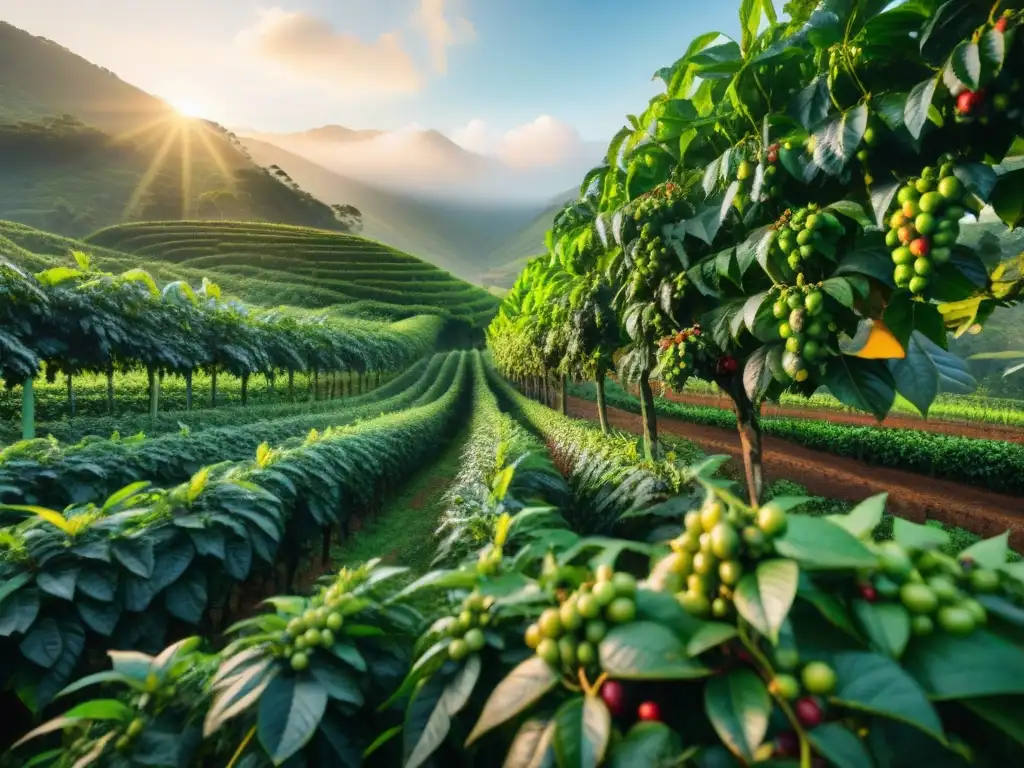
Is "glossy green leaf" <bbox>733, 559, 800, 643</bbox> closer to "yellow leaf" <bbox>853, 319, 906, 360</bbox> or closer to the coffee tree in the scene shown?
the coffee tree

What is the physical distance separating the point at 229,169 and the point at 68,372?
331 feet

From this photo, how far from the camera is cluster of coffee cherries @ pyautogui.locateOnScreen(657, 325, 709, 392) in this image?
2104 mm

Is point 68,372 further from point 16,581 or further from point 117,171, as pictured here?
point 117,171

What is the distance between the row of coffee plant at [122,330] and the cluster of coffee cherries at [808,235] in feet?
32.0

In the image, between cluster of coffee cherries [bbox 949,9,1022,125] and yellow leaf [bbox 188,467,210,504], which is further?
yellow leaf [bbox 188,467,210,504]

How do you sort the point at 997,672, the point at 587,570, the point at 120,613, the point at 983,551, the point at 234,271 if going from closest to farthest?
the point at 997,672
the point at 983,551
the point at 587,570
the point at 120,613
the point at 234,271

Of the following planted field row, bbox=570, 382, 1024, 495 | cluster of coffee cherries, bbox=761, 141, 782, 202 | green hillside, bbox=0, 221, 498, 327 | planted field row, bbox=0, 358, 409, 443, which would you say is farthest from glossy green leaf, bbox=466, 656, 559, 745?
green hillside, bbox=0, 221, 498, 327

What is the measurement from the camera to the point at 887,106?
4.47 feet

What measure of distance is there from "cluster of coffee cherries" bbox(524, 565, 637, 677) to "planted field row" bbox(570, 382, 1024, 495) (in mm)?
13486

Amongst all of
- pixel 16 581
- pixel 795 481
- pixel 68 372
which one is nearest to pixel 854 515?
pixel 16 581

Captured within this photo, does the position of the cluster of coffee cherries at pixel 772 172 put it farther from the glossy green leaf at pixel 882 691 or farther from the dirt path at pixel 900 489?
the dirt path at pixel 900 489

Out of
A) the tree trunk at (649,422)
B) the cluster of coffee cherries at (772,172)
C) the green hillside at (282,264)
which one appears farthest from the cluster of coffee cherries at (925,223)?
the green hillside at (282,264)

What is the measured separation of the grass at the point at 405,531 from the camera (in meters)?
5.78

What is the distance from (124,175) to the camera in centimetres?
8056
